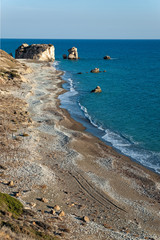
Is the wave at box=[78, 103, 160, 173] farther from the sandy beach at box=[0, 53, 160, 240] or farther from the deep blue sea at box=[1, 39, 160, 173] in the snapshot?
the sandy beach at box=[0, 53, 160, 240]

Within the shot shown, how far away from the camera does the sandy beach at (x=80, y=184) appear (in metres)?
20.0

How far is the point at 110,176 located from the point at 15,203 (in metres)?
11.3

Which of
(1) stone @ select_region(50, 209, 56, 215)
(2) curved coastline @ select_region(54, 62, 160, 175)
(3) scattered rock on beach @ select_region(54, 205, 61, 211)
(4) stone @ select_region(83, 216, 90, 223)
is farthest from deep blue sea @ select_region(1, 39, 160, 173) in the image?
(1) stone @ select_region(50, 209, 56, 215)

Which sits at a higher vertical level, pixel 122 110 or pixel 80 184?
pixel 122 110

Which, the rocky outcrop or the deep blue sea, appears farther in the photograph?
the rocky outcrop

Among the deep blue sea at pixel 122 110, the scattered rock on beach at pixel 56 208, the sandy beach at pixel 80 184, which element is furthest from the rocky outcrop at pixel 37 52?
the scattered rock on beach at pixel 56 208

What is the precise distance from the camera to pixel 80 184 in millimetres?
25688

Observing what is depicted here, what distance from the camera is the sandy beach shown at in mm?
19984

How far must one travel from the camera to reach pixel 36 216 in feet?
64.2

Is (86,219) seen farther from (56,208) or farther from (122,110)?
(122,110)

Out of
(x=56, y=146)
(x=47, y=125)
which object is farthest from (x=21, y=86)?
(x=56, y=146)

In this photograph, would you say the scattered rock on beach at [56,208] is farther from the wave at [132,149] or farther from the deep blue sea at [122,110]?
the deep blue sea at [122,110]

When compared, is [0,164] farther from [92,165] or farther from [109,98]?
[109,98]

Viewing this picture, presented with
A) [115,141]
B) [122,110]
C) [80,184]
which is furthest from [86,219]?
[122,110]
